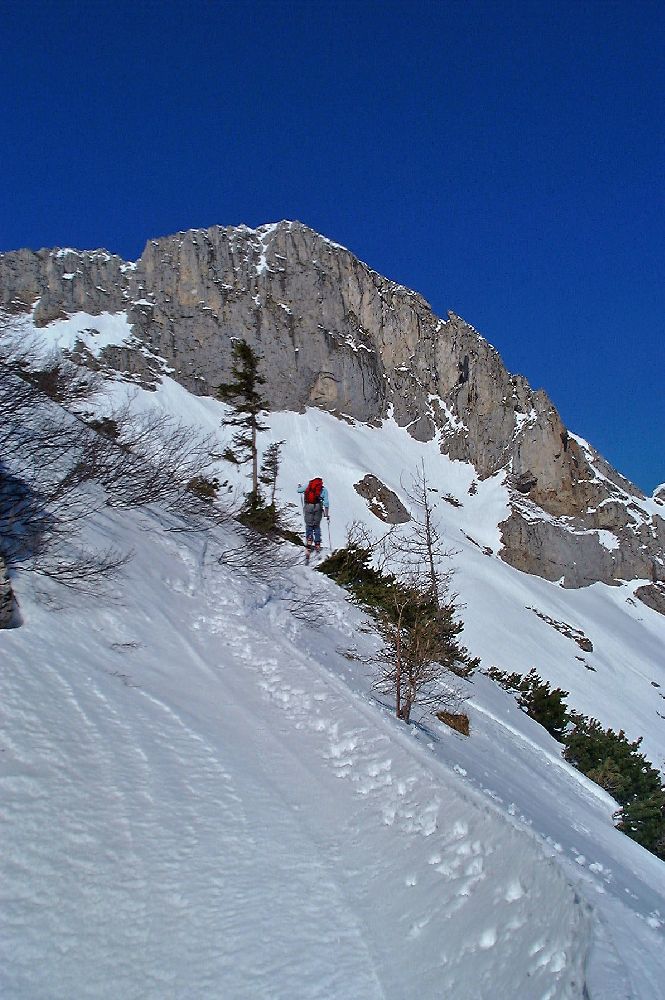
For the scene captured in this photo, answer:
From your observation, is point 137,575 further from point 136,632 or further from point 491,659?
point 491,659

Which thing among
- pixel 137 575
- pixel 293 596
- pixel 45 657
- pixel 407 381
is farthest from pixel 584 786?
pixel 407 381

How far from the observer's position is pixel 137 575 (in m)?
6.95

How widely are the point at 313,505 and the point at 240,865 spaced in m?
12.2

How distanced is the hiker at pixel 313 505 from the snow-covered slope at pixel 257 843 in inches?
308

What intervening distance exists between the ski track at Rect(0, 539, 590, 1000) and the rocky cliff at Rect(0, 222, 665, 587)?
56.4m

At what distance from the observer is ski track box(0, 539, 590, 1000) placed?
2.23 metres

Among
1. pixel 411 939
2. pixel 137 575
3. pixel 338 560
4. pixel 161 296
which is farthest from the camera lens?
pixel 161 296

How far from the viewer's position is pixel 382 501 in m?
51.0

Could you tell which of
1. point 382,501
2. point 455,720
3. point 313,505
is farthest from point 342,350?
point 455,720

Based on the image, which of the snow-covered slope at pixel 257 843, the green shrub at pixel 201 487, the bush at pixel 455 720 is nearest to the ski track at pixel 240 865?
the snow-covered slope at pixel 257 843

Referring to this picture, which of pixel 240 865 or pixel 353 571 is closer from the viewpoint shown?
pixel 240 865

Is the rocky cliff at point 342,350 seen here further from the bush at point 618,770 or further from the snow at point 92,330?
the bush at point 618,770

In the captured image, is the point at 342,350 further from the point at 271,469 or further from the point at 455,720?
the point at 455,720

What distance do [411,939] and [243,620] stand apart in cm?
518
